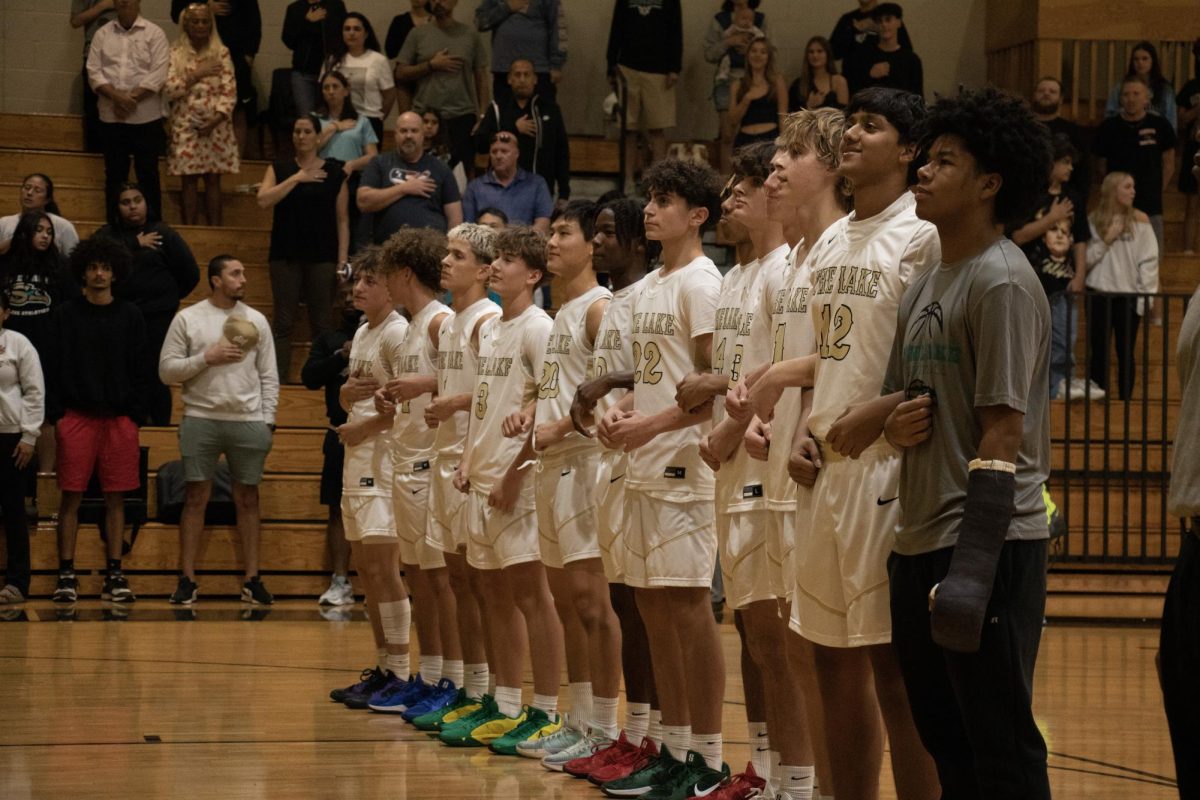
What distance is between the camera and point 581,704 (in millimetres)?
5574

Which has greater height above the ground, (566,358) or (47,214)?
(47,214)

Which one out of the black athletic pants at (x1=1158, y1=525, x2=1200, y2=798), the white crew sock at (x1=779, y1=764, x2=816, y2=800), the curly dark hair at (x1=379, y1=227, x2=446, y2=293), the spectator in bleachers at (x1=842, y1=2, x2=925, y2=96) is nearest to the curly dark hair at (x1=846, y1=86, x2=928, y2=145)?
the black athletic pants at (x1=1158, y1=525, x2=1200, y2=798)

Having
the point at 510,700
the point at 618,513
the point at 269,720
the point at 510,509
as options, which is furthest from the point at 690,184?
the point at 269,720

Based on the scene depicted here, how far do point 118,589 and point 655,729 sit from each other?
5163mm

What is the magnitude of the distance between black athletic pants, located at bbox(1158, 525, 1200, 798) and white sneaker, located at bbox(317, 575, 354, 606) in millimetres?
7273

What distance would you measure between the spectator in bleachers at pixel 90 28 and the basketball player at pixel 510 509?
24.6ft

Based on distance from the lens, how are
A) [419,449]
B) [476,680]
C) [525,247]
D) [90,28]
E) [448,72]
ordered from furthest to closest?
[90,28] < [448,72] < [419,449] < [476,680] < [525,247]

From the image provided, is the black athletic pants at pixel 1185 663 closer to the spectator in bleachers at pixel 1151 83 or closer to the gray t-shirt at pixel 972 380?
the gray t-shirt at pixel 972 380

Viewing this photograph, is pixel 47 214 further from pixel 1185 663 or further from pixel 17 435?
pixel 1185 663

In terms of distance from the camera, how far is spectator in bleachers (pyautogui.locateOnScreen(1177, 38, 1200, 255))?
1318 cm

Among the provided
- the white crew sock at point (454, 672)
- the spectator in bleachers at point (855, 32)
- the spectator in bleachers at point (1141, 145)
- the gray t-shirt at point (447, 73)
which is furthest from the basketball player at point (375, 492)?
the spectator in bleachers at point (1141, 145)

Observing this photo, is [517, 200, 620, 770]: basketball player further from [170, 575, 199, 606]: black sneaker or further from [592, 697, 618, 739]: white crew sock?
[170, 575, 199, 606]: black sneaker

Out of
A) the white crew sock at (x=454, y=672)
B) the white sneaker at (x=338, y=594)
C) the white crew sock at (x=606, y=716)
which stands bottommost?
the white sneaker at (x=338, y=594)

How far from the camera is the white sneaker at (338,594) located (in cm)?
967
